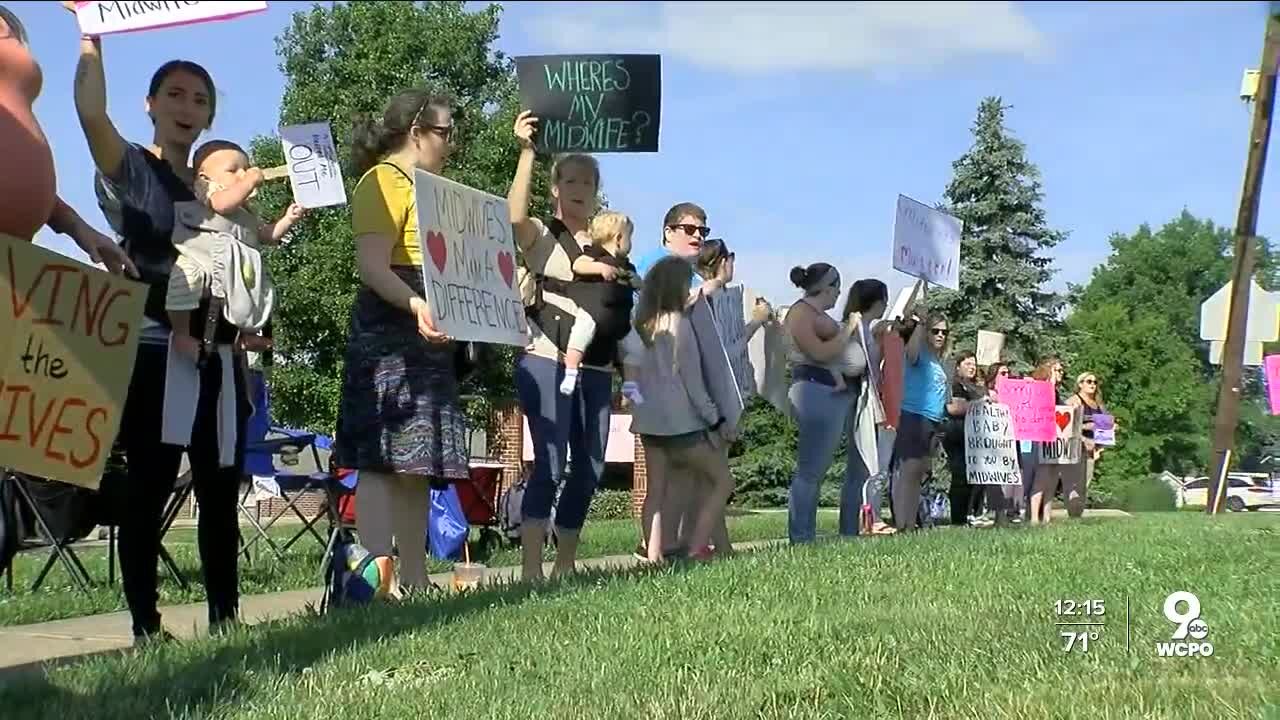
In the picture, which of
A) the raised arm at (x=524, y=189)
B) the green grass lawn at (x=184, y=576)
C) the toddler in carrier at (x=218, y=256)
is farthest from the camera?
the green grass lawn at (x=184, y=576)

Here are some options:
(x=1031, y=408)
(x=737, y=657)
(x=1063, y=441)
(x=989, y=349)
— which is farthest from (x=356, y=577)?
(x=989, y=349)

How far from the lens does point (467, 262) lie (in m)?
5.92

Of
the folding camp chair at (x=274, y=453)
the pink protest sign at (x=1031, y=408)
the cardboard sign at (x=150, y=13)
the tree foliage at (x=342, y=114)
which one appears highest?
the tree foliage at (x=342, y=114)

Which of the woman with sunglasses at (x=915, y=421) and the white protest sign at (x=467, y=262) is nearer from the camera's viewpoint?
the white protest sign at (x=467, y=262)

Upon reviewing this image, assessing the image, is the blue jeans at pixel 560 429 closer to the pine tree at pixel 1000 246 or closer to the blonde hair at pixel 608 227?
the blonde hair at pixel 608 227

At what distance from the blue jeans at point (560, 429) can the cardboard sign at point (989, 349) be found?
32.8ft

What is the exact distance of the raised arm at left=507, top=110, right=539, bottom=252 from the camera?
6.63 metres

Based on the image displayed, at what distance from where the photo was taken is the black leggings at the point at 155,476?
504cm

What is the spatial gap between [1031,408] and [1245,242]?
28.6ft

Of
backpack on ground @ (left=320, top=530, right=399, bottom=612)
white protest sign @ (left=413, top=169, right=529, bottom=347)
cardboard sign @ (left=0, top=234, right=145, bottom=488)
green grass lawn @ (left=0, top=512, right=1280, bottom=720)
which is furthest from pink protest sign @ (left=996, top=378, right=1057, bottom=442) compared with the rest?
cardboard sign @ (left=0, top=234, right=145, bottom=488)

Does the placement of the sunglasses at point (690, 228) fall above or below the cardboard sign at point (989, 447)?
above

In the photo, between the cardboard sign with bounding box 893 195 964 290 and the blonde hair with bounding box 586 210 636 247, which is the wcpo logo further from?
the cardboard sign with bounding box 893 195 964 290

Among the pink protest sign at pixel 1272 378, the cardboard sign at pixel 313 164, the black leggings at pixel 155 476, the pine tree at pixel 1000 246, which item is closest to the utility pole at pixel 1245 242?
the pink protest sign at pixel 1272 378

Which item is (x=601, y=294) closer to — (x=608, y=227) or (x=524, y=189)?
(x=608, y=227)
